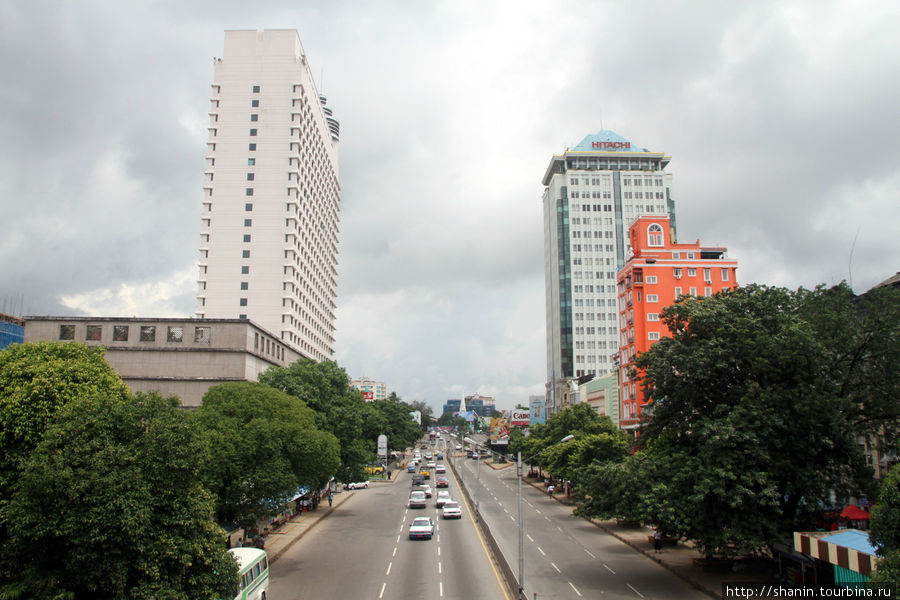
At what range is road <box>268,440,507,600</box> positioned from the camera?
28.3m

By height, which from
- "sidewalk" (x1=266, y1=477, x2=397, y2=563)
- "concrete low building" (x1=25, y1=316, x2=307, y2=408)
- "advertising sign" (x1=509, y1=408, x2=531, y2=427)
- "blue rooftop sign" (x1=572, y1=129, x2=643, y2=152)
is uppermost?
"blue rooftop sign" (x1=572, y1=129, x2=643, y2=152)

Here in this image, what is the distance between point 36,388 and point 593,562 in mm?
28413

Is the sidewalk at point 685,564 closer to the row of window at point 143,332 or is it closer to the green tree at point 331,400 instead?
the green tree at point 331,400

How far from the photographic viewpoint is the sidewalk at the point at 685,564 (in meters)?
29.8

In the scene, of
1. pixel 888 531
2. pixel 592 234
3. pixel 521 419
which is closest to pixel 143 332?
pixel 888 531

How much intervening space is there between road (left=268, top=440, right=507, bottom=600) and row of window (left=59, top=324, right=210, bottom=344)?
62.3 feet

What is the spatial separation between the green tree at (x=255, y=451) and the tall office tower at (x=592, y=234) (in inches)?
4197

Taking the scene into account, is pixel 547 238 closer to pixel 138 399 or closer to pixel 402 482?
pixel 402 482

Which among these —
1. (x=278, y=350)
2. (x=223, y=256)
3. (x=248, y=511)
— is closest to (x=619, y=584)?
(x=248, y=511)

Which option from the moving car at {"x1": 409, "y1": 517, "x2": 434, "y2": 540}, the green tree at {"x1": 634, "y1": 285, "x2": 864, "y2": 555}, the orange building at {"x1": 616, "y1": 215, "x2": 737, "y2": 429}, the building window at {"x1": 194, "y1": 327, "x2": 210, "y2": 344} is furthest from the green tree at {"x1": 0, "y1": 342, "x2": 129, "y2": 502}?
the orange building at {"x1": 616, "y1": 215, "x2": 737, "y2": 429}

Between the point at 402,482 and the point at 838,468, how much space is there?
69789mm

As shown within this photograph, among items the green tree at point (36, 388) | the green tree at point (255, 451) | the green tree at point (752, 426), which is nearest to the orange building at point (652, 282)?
the green tree at point (752, 426)

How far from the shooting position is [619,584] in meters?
30.4

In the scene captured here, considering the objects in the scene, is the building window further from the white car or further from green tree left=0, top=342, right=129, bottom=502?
green tree left=0, top=342, right=129, bottom=502
